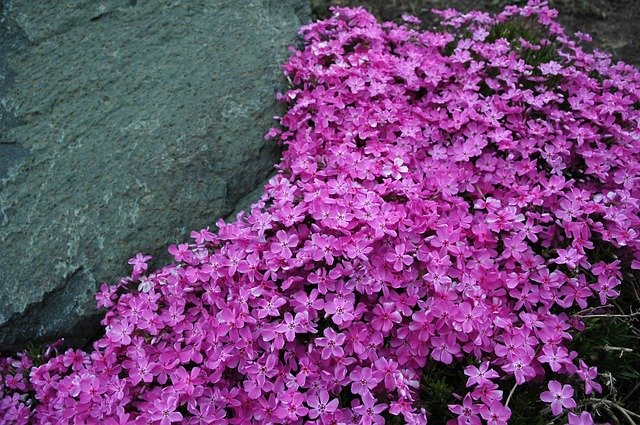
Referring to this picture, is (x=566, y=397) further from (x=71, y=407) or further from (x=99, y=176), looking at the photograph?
(x=99, y=176)

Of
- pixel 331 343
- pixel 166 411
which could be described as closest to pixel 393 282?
pixel 331 343

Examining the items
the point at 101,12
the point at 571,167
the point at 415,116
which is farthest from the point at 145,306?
the point at 571,167

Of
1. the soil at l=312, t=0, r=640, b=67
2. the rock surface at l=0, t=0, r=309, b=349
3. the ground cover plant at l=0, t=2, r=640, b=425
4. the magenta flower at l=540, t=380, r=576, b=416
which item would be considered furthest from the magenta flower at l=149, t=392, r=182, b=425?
the soil at l=312, t=0, r=640, b=67

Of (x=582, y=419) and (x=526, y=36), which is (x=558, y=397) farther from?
(x=526, y=36)

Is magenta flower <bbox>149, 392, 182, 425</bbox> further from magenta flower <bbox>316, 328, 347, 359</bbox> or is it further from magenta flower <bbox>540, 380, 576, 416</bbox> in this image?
magenta flower <bbox>540, 380, 576, 416</bbox>

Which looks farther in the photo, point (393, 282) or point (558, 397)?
point (393, 282)
